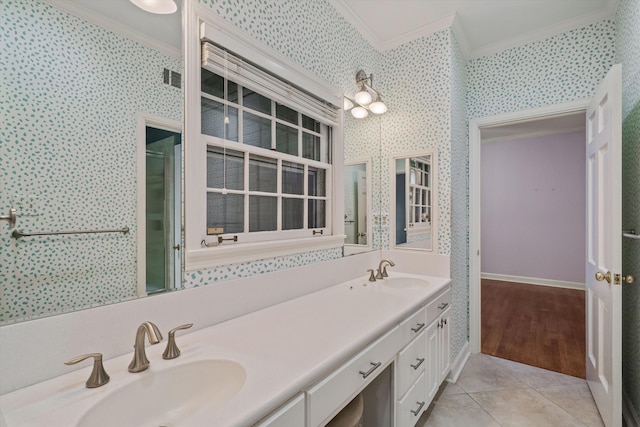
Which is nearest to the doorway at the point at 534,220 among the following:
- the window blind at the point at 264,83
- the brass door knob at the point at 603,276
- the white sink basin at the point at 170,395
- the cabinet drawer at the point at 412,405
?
the brass door knob at the point at 603,276

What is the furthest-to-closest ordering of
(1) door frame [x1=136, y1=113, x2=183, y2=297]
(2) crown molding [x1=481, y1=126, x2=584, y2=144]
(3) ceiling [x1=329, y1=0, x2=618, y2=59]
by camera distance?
(2) crown molding [x1=481, y1=126, x2=584, y2=144]
(3) ceiling [x1=329, y1=0, x2=618, y2=59]
(1) door frame [x1=136, y1=113, x2=183, y2=297]

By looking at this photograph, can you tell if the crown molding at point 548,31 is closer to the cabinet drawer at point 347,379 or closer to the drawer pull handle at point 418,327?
the drawer pull handle at point 418,327

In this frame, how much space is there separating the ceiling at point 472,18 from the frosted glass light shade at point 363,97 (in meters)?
0.52

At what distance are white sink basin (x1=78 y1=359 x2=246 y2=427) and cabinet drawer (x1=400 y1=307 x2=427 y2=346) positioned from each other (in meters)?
0.83

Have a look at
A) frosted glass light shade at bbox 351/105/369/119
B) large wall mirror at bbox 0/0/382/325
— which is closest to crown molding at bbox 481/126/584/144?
frosted glass light shade at bbox 351/105/369/119

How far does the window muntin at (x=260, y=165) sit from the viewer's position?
4.17 feet

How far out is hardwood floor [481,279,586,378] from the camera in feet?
8.42

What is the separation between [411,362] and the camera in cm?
150

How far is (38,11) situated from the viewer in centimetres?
81

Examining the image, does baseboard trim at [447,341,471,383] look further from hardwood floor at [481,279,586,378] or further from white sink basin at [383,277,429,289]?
white sink basin at [383,277,429,289]

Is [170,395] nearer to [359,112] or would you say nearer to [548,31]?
[359,112]

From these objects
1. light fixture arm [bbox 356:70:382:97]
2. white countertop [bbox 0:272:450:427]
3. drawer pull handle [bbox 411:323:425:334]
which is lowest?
drawer pull handle [bbox 411:323:425:334]

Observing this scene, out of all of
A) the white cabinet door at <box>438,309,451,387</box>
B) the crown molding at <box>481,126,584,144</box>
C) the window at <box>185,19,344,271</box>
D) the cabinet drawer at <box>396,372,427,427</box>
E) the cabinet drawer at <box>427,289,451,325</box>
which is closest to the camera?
the window at <box>185,19,344,271</box>

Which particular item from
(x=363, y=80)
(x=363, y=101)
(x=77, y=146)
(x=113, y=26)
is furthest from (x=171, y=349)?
(x=363, y=80)
